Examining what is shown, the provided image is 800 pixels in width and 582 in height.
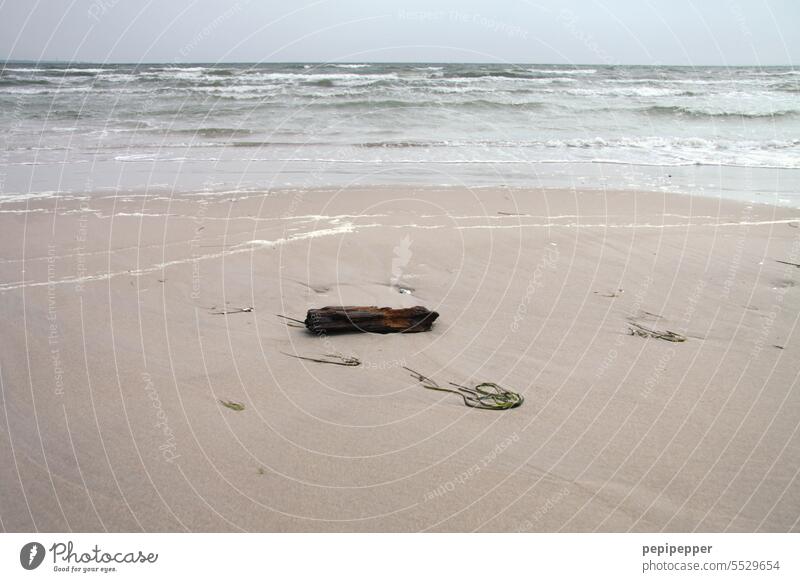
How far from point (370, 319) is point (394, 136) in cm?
1205

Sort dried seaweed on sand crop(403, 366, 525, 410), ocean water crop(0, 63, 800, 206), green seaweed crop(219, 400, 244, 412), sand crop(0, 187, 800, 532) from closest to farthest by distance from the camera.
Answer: sand crop(0, 187, 800, 532) → green seaweed crop(219, 400, 244, 412) → dried seaweed on sand crop(403, 366, 525, 410) → ocean water crop(0, 63, 800, 206)

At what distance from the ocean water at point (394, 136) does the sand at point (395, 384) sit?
3.99m

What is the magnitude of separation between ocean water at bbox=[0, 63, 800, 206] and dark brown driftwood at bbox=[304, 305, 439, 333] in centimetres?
588

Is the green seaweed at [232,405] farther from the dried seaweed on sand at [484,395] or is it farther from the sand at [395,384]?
the dried seaweed on sand at [484,395]

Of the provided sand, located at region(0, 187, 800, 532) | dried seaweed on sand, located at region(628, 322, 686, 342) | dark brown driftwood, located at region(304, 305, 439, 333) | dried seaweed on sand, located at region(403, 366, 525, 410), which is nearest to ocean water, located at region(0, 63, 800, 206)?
sand, located at region(0, 187, 800, 532)

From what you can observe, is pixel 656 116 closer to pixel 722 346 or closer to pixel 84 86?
pixel 722 346

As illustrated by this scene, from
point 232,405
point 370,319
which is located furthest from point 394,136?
point 232,405

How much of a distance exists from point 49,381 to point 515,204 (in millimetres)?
6622

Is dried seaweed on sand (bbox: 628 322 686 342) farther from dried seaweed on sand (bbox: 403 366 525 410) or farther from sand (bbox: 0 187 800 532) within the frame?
dried seaweed on sand (bbox: 403 366 525 410)

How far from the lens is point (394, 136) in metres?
16.0

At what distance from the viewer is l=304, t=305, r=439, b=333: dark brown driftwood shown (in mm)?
4527

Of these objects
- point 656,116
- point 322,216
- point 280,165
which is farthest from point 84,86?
point 322,216

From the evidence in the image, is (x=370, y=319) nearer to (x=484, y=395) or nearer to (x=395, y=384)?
(x=395, y=384)

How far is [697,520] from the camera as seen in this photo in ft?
9.27
